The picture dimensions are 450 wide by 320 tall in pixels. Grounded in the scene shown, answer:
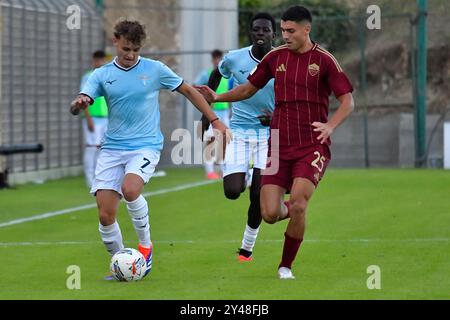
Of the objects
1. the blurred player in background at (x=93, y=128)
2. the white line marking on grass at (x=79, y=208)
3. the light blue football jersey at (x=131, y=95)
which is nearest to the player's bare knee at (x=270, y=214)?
the light blue football jersey at (x=131, y=95)

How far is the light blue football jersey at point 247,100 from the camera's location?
12.4 metres

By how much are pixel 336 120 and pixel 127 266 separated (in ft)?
6.84

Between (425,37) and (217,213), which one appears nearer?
(217,213)

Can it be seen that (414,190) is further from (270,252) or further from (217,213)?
(270,252)

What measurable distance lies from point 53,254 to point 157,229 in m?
2.57

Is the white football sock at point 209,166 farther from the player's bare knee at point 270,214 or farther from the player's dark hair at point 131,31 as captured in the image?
the player's bare knee at point 270,214

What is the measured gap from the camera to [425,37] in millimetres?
25141

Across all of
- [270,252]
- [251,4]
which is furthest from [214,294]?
[251,4]

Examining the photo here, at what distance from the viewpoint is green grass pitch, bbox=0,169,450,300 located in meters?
9.80

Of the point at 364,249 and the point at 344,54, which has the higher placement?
the point at 344,54

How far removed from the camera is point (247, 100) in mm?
12492
